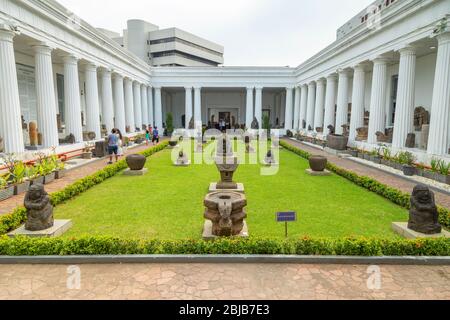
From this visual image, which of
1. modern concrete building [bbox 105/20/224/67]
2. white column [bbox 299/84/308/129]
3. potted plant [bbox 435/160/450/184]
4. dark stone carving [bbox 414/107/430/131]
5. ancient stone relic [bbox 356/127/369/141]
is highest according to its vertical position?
modern concrete building [bbox 105/20/224/67]

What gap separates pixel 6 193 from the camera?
9.38 metres

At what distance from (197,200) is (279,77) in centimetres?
2892

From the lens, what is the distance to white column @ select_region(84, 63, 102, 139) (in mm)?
20641

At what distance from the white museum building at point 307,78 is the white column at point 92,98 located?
0.22 ft

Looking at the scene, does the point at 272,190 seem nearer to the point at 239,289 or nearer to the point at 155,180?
the point at 155,180

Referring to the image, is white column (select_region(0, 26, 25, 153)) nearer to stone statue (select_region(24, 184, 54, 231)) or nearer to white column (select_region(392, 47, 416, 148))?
stone statue (select_region(24, 184, 54, 231))

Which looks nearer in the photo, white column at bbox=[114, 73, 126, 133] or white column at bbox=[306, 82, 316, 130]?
white column at bbox=[114, 73, 126, 133]

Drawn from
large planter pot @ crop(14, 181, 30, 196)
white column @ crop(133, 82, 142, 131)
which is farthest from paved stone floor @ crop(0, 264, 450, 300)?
white column @ crop(133, 82, 142, 131)

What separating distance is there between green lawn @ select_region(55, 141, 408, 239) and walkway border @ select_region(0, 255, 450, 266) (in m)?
1.17

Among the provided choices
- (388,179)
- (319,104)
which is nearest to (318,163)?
(388,179)

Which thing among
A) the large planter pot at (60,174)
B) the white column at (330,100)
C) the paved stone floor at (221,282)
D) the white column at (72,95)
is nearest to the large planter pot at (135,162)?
the large planter pot at (60,174)

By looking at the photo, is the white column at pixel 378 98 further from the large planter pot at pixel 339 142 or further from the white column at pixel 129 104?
the white column at pixel 129 104

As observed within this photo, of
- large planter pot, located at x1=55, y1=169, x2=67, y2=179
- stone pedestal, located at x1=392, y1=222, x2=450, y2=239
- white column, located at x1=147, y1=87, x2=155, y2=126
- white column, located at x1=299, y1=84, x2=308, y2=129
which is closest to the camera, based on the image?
stone pedestal, located at x1=392, y1=222, x2=450, y2=239

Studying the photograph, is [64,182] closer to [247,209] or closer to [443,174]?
[247,209]
